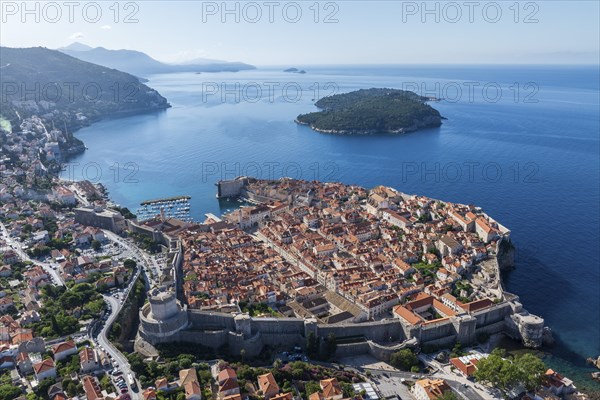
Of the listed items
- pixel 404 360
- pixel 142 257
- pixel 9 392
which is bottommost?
pixel 404 360

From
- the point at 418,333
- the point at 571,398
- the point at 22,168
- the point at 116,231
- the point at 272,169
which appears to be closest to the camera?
the point at 571,398

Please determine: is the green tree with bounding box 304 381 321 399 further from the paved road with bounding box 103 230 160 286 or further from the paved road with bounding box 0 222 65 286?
the paved road with bounding box 0 222 65 286

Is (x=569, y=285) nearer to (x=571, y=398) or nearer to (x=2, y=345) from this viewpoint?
(x=571, y=398)

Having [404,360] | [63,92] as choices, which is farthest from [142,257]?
[63,92]

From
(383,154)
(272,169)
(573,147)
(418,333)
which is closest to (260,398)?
(418,333)

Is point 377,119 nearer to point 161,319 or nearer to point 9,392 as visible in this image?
point 161,319

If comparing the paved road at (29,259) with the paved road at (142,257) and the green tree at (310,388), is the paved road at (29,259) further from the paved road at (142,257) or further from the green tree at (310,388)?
the green tree at (310,388)
